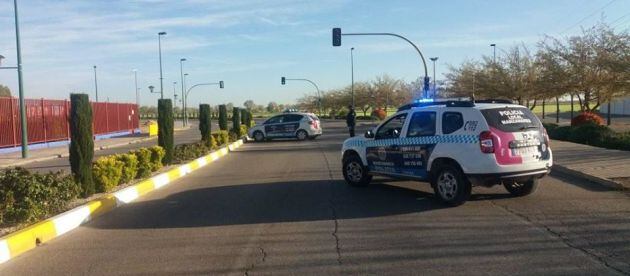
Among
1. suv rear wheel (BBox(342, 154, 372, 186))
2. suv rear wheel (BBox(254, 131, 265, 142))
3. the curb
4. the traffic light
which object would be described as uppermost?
the traffic light

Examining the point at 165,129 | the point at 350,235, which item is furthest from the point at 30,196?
the point at 165,129

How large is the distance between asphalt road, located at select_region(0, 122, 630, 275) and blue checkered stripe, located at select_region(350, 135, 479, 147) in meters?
0.89

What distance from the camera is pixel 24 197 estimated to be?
8.04m

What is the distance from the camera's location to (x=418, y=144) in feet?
32.5

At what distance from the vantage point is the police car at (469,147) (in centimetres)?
882

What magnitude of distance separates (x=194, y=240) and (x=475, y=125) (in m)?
4.41

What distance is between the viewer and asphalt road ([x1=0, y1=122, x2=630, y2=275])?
232 inches

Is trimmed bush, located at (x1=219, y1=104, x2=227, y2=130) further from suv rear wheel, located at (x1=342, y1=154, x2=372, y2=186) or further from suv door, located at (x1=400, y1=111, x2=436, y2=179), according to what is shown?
suv door, located at (x1=400, y1=111, x2=436, y2=179)

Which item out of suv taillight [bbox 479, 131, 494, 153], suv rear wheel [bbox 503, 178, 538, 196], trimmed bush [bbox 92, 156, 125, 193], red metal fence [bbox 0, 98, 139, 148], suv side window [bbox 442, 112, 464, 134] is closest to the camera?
suv taillight [bbox 479, 131, 494, 153]

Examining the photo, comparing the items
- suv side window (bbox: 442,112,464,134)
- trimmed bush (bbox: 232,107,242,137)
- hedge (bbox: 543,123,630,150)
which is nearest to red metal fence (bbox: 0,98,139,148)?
trimmed bush (bbox: 232,107,242,137)

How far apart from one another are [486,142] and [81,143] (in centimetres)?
684

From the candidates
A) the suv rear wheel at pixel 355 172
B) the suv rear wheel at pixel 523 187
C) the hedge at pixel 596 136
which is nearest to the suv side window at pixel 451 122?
the suv rear wheel at pixel 523 187

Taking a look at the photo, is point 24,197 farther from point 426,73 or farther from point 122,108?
point 122,108

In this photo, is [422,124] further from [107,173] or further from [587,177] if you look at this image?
[107,173]
